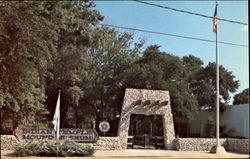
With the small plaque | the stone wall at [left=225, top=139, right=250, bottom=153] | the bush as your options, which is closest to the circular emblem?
the small plaque

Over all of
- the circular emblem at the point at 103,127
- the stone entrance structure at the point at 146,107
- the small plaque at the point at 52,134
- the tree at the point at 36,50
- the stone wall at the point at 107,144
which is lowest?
the stone wall at the point at 107,144

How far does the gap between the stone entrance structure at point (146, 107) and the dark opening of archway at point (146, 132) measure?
1011 millimetres

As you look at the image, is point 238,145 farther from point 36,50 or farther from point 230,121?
point 36,50

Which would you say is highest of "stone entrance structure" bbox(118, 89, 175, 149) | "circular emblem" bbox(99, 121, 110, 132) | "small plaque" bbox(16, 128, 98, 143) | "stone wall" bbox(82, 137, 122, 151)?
"stone entrance structure" bbox(118, 89, 175, 149)

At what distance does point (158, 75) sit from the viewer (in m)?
26.8

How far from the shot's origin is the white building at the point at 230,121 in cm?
2883

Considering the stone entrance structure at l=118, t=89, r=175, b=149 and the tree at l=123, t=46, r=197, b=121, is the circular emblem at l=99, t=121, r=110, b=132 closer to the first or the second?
the stone entrance structure at l=118, t=89, r=175, b=149

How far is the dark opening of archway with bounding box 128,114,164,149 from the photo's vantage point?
2323 centimetres

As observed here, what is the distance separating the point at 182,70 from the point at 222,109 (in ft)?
19.0

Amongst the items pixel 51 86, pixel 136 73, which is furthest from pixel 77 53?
pixel 136 73

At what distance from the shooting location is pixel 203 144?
20.8 m

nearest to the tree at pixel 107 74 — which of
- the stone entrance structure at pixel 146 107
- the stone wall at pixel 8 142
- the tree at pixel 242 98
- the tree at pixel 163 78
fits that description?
the tree at pixel 163 78

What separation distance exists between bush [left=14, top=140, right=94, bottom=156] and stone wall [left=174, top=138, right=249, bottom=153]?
7275 millimetres

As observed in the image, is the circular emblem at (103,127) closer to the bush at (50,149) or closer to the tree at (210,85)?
the bush at (50,149)
